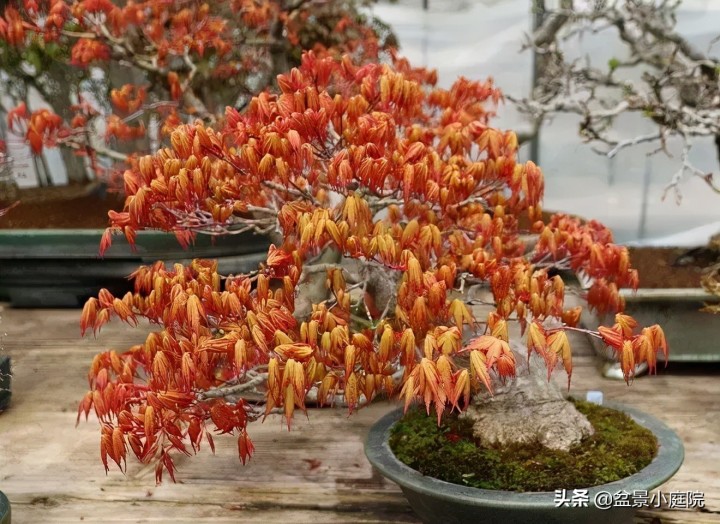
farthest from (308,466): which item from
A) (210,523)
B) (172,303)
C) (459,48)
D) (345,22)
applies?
(459,48)

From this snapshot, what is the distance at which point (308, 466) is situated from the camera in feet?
5.61

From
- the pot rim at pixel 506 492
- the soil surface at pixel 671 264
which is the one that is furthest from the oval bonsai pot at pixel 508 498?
the soil surface at pixel 671 264

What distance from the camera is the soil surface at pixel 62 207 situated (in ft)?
9.87

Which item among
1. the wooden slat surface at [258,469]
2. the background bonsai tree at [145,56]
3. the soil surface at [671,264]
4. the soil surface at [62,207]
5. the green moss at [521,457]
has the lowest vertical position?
the wooden slat surface at [258,469]

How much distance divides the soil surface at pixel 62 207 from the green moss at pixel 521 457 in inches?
80.4

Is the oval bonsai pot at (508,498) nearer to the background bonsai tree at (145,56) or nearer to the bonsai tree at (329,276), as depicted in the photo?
the bonsai tree at (329,276)

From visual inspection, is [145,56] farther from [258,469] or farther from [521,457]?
[521,457]

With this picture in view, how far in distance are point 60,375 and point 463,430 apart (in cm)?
151

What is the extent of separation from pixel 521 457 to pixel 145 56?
1792mm

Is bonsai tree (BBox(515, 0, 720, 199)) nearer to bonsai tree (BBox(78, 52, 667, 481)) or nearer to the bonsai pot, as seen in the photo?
bonsai tree (BBox(78, 52, 667, 481))

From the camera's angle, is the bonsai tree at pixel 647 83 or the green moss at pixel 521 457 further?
the bonsai tree at pixel 647 83

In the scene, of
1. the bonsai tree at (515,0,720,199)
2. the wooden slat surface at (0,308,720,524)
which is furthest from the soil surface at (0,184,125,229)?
the bonsai tree at (515,0,720,199)

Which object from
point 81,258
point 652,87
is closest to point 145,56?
point 81,258

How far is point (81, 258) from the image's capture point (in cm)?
282
